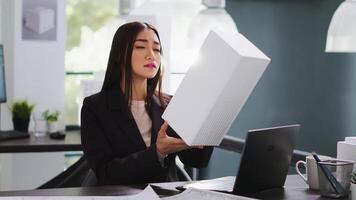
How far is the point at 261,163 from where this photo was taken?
65.4 inches

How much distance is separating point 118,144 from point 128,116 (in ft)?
0.35

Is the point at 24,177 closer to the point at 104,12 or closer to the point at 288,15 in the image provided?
the point at 104,12

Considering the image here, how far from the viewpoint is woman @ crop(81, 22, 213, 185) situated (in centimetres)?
199

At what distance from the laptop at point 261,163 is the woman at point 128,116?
0.28m

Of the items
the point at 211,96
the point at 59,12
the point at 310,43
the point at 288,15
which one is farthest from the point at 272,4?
the point at 211,96

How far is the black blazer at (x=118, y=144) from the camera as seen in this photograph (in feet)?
6.38

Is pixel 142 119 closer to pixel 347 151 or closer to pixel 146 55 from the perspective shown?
pixel 146 55

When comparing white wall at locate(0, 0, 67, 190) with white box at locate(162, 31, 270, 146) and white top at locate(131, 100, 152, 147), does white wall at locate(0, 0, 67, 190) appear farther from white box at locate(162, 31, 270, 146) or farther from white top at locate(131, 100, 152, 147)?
white box at locate(162, 31, 270, 146)

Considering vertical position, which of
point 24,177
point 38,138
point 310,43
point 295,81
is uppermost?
point 310,43

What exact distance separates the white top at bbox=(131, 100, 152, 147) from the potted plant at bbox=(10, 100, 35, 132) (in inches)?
67.5

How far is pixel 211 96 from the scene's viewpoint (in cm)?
154

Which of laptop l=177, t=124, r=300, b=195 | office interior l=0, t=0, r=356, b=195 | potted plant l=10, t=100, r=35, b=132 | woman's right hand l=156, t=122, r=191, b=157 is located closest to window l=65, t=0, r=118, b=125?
office interior l=0, t=0, r=356, b=195

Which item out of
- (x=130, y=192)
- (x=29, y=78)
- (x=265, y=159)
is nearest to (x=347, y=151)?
(x=265, y=159)

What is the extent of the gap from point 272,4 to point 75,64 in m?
1.47
